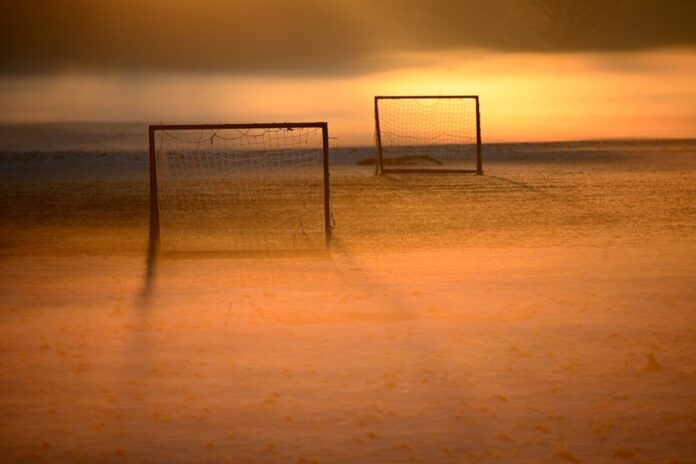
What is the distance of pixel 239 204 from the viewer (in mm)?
16734

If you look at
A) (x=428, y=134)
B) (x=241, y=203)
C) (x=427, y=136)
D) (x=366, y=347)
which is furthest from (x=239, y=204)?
(x=428, y=134)

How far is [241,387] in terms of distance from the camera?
21.1ft

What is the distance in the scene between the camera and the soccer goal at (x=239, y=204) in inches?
482

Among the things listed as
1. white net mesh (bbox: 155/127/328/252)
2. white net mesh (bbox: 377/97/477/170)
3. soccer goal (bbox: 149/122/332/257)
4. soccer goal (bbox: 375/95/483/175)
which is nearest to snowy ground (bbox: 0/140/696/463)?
soccer goal (bbox: 149/122/332/257)

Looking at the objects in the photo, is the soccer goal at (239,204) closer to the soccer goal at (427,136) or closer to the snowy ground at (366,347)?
the snowy ground at (366,347)

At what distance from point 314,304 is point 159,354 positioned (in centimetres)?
203

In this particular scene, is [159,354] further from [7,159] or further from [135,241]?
[7,159]

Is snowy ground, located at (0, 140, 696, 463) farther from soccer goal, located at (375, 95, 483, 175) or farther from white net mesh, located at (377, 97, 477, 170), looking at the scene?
white net mesh, located at (377, 97, 477, 170)

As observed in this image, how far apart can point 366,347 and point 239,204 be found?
9.69 meters

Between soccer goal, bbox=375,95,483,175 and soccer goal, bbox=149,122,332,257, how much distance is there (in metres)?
2.46

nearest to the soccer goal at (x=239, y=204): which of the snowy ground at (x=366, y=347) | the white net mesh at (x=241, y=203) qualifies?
the white net mesh at (x=241, y=203)

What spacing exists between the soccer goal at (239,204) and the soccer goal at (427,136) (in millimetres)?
2458

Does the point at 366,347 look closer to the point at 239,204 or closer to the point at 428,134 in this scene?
the point at 239,204

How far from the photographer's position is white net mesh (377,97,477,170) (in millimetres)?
27203
